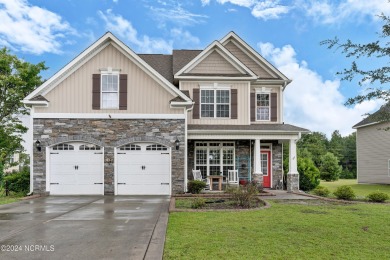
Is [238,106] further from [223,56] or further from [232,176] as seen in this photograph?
[232,176]

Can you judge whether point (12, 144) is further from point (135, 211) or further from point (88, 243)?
point (88, 243)

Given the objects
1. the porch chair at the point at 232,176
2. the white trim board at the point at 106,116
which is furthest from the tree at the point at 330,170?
the white trim board at the point at 106,116

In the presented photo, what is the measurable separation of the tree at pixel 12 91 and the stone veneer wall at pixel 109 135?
414 inches

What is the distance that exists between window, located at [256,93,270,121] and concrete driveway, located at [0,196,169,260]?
32.5 ft

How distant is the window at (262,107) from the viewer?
20688 mm

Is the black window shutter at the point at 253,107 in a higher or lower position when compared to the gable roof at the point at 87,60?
lower

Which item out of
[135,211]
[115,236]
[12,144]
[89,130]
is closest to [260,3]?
[89,130]

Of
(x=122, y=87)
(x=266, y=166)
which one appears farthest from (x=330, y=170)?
(x=122, y=87)

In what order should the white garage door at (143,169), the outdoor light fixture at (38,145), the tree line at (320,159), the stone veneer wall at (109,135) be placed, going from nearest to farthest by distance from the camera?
the outdoor light fixture at (38,145)
the stone veneer wall at (109,135)
the white garage door at (143,169)
the tree line at (320,159)

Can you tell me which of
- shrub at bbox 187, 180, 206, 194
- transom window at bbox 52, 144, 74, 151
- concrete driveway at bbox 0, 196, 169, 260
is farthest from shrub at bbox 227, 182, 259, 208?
transom window at bbox 52, 144, 74, 151

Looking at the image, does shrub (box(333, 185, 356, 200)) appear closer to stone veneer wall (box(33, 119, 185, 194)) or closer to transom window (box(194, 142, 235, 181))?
transom window (box(194, 142, 235, 181))

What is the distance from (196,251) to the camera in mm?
6324

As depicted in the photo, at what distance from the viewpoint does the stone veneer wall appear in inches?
662

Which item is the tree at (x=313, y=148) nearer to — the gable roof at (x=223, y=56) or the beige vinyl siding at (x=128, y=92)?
the gable roof at (x=223, y=56)
